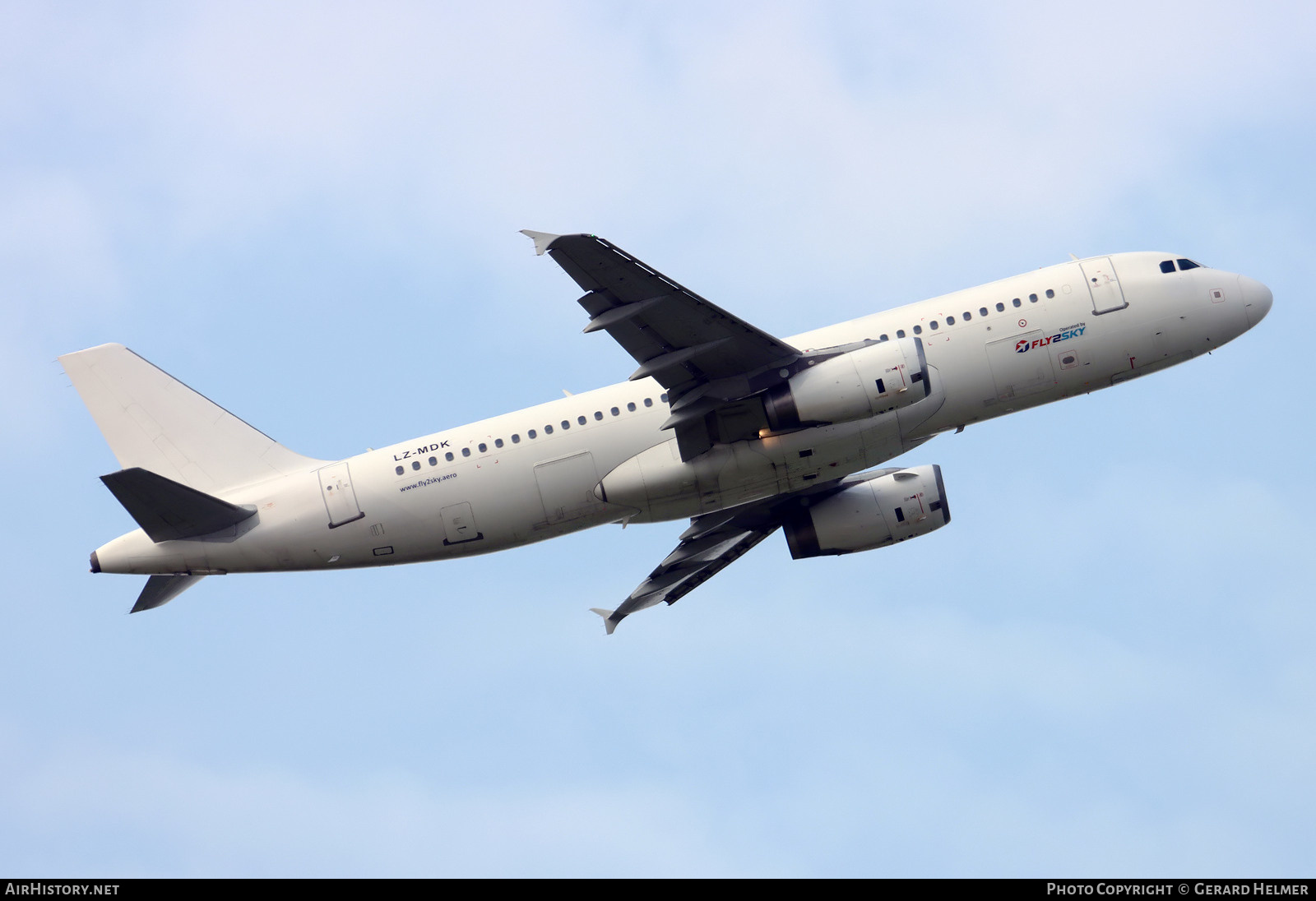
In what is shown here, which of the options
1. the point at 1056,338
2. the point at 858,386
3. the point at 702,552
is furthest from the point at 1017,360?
the point at 702,552

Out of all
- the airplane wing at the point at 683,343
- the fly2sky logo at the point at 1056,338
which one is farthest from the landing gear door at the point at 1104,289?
the airplane wing at the point at 683,343

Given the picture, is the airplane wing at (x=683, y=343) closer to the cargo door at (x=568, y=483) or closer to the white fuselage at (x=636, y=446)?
the white fuselage at (x=636, y=446)

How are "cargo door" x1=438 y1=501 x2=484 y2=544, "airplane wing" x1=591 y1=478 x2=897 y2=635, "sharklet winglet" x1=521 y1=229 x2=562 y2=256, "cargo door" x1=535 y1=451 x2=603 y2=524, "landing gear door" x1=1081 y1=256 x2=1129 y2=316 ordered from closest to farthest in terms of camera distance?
"sharklet winglet" x1=521 y1=229 x2=562 y2=256 → "cargo door" x1=535 y1=451 x2=603 y2=524 → "landing gear door" x1=1081 y1=256 x2=1129 y2=316 → "cargo door" x1=438 y1=501 x2=484 y2=544 → "airplane wing" x1=591 y1=478 x2=897 y2=635

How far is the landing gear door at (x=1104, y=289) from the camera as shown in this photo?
4000 centimetres

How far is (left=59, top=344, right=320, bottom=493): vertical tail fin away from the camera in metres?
42.4

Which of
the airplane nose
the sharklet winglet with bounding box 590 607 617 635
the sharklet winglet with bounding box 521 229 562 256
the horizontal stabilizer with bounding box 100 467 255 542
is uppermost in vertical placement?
the sharklet winglet with bounding box 521 229 562 256

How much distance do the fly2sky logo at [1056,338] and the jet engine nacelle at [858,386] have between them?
3.86 metres

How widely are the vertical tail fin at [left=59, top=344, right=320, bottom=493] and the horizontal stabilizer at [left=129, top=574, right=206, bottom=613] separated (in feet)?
9.64

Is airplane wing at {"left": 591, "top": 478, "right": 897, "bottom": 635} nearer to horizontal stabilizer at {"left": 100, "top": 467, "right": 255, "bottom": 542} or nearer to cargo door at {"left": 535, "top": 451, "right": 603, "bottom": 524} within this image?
cargo door at {"left": 535, "top": 451, "right": 603, "bottom": 524}

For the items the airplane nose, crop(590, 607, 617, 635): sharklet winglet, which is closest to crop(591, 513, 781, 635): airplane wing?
crop(590, 607, 617, 635): sharklet winglet

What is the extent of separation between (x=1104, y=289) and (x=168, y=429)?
29648 mm
